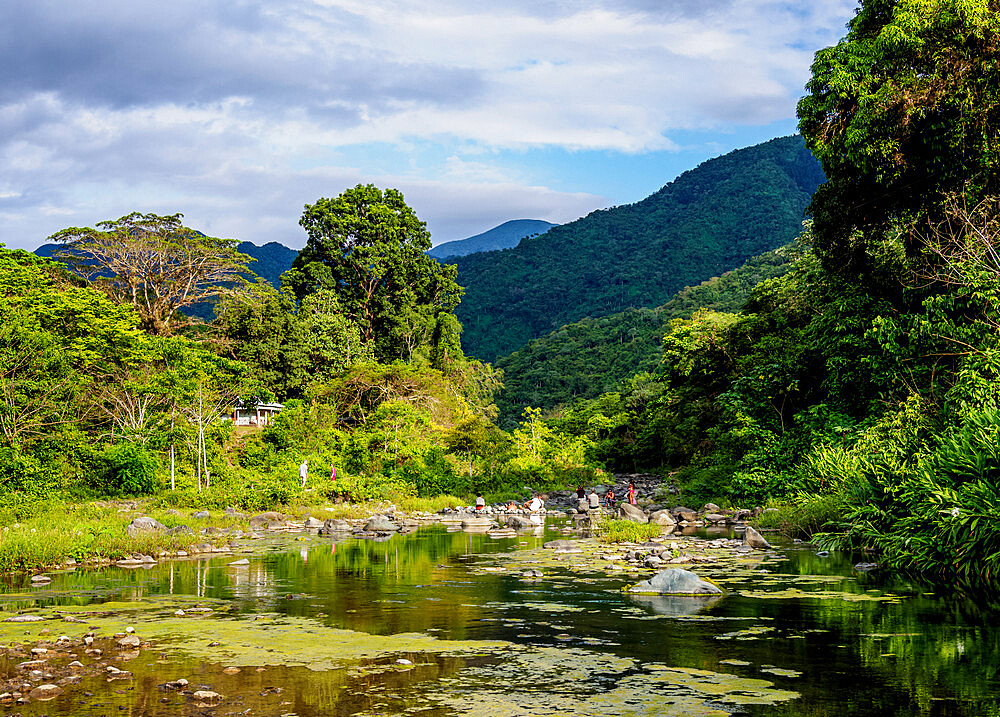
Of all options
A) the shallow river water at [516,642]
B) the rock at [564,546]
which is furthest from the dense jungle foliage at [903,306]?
the rock at [564,546]

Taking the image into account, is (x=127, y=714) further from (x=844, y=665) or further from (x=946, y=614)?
(x=946, y=614)

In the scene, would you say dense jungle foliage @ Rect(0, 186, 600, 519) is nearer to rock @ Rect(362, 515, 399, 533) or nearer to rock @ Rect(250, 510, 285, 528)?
rock @ Rect(250, 510, 285, 528)

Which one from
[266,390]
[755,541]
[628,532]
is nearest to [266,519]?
[628,532]

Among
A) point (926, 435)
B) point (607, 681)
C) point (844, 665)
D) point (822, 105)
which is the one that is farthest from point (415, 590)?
point (822, 105)

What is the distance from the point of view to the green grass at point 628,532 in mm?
18891

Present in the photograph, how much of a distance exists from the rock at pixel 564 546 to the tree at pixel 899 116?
1065 cm

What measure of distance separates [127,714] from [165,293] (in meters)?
33.1

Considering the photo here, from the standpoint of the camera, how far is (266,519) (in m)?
23.7

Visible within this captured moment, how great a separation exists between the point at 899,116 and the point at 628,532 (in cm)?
1139

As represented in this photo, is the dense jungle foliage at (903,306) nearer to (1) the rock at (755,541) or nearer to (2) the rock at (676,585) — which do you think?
(1) the rock at (755,541)

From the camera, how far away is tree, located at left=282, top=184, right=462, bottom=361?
43.5m

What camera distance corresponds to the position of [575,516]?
87.8 feet

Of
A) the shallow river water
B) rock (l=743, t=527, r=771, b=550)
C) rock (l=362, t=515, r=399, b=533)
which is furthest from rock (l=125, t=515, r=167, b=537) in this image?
rock (l=743, t=527, r=771, b=550)

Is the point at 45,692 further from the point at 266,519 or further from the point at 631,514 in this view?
the point at 631,514
